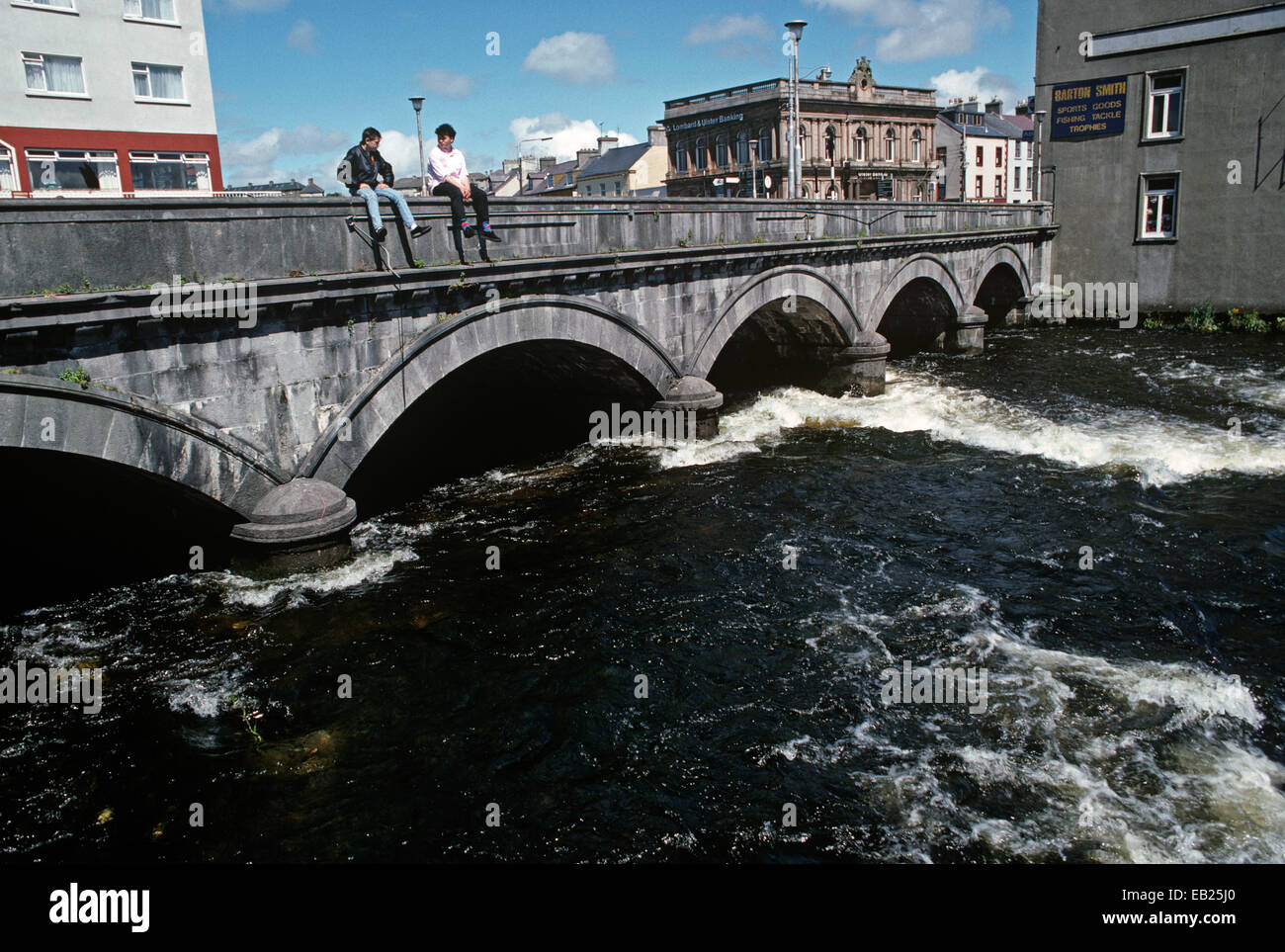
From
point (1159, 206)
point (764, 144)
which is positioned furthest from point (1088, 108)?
point (764, 144)

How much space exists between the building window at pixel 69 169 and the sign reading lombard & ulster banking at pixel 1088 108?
32.2 meters

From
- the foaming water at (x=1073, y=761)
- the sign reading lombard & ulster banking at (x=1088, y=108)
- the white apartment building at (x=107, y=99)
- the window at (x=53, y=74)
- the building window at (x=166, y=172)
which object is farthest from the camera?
the sign reading lombard & ulster banking at (x=1088, y=108)

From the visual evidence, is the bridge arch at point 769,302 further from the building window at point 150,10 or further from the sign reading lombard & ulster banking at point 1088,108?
the building window at point 150,10

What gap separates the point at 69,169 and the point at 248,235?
2059cm

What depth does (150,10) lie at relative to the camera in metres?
27.0

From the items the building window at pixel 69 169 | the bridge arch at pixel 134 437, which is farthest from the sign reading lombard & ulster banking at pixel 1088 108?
the bridge arch at pixel 134 437

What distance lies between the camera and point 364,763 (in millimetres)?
7395

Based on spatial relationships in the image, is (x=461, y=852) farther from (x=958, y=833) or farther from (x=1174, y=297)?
(x=1174, y=297)

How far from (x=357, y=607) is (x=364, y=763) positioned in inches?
115

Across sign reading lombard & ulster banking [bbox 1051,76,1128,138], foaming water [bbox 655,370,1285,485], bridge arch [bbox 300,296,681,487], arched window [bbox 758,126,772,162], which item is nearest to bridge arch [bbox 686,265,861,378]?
foaming water [bbox 655,370,1285,485]

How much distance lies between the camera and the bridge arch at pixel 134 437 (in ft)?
26.9

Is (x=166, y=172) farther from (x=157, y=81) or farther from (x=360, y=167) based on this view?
(x=360, y=167)
